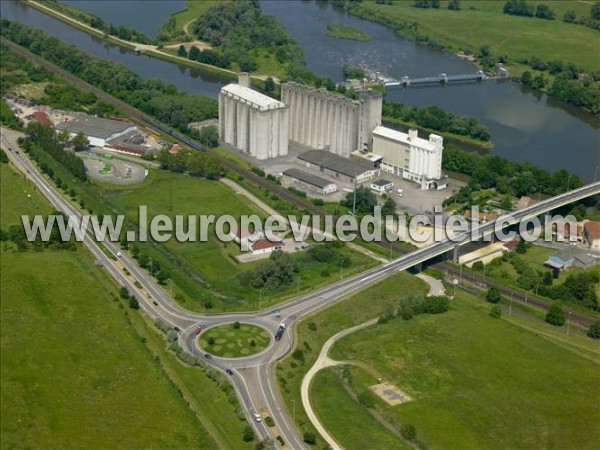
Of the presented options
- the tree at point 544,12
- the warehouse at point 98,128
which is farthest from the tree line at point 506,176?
the tree at point 544,12

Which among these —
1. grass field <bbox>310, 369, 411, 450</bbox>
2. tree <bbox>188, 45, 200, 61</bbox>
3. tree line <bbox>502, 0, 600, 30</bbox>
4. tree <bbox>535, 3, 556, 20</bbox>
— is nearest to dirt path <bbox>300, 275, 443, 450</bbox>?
grass field <bbox>310, 369, 411, 450</bbox>

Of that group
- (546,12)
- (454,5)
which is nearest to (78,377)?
(546,12)

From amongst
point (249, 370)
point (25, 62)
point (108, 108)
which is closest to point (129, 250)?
point (249, 370)

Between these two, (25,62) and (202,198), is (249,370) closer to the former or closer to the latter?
(202,198)

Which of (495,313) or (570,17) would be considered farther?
(570,17)

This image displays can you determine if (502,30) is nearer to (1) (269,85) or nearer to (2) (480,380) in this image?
(1) (269,85)

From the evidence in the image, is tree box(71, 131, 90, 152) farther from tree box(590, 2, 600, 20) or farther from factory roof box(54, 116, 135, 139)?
tree box(590, 2, 600, 20)

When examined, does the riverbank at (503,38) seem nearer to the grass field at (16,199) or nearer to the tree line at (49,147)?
the tree line at (49,147)
